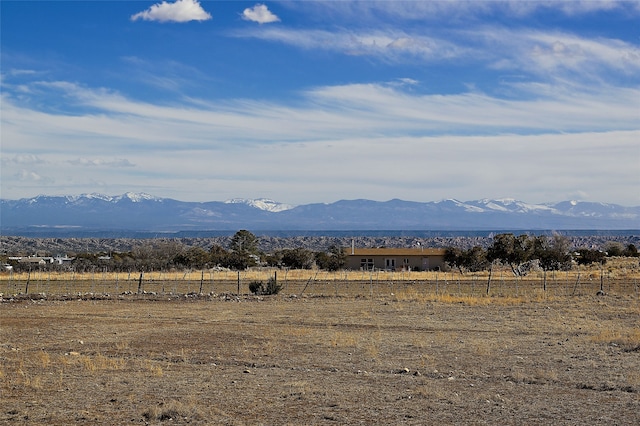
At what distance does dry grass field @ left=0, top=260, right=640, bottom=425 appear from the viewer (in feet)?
50.3

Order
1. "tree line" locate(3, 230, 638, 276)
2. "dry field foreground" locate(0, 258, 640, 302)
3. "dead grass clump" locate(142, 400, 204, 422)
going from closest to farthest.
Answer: "dead grass clump" locate(142, 400, 204, 422) < "dry field foreground" locate(0, 258, 640, 302) < "tree line" locate(3, 230, 638, 276)

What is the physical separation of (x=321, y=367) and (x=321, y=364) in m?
0.50

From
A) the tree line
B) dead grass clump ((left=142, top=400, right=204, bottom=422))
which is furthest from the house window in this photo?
dead grass clump ((left=142, top=400, right=204, bottom=422))

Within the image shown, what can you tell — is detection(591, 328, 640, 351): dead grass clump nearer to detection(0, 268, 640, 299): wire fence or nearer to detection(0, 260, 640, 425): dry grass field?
detection(0, 260, 640, 425): dry grass field

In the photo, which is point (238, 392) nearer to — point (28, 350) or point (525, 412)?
point (525, 412)

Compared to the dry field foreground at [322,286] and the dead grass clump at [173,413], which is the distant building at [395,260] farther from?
the dead grass clump at [173,413]

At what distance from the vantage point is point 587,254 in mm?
97688

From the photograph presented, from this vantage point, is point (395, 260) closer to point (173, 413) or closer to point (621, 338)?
point (621, 338)

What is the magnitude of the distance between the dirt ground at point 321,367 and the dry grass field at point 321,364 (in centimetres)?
4

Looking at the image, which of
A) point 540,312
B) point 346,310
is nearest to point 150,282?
point 346,310

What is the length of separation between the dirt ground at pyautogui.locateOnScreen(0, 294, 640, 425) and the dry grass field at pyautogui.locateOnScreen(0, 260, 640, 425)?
0.14 ft

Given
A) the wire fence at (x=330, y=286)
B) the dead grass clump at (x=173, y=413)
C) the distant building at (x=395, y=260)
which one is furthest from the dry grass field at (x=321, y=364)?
the distant building at (x=395, y=260)

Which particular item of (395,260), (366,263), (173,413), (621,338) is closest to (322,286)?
(366,263)

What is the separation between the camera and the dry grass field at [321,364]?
15.3 metres
